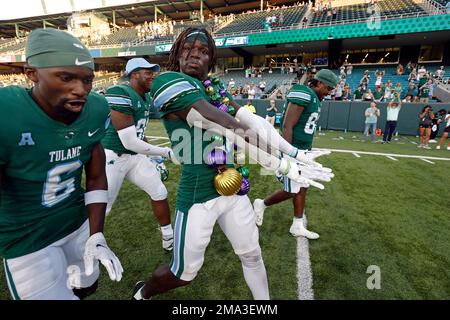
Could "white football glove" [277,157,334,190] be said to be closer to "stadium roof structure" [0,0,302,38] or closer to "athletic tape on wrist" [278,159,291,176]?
"athletic tape on wrist" [278,159,291,176]

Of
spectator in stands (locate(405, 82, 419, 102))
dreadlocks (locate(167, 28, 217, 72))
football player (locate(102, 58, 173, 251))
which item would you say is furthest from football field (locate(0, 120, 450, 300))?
spectator in stands (locate(405, 82, 419, 102))

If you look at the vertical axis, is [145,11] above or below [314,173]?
above

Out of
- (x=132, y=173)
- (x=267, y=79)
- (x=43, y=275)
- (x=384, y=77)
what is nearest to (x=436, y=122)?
(x=384, y=77)

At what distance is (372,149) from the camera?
8875 mm

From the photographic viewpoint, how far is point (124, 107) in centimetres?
278

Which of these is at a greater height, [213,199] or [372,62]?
[372,62]

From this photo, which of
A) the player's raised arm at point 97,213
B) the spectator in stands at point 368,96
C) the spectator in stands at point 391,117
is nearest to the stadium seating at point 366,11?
the spectator in stands at point 368,96

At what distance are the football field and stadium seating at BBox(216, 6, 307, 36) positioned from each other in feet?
68.9

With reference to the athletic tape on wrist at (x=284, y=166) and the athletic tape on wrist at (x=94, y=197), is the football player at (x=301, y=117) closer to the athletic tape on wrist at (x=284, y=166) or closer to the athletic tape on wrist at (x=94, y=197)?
the athletic tape on wrist at (x=284, y=166)

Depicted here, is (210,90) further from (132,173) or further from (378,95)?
(378,95)

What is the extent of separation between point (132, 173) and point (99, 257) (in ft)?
5.76
